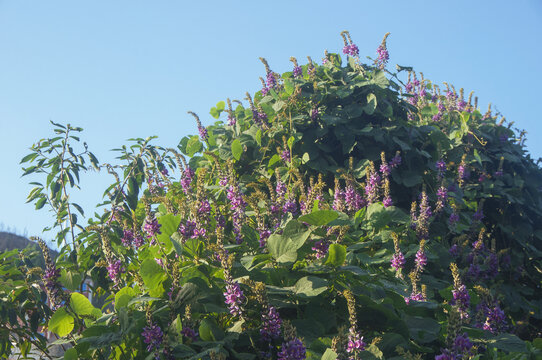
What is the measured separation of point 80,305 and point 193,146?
9.43 ft

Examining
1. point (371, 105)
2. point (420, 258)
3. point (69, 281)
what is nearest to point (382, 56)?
point (371, 105)

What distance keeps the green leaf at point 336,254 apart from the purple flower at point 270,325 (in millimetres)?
422

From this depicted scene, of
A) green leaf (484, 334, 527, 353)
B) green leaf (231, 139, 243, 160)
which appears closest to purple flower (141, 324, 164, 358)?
green leaf (484, 334, 527, 353)

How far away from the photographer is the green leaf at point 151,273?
2621 mm

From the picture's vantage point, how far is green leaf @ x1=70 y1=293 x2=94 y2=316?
2.84 meters

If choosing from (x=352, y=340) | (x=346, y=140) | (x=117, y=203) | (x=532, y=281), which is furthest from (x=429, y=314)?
(x=532, y=281)

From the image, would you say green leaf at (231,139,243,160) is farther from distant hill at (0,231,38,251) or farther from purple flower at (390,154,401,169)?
distant hill at (0,231,38,251)

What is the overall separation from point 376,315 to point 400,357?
0.30 m

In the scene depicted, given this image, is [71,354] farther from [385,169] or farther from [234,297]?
[385,169]

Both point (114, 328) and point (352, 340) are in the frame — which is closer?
point (352, 340)

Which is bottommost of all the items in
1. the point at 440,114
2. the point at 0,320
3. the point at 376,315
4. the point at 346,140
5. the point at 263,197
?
the point at 0,320

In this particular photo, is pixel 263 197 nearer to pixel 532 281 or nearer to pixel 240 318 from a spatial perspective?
pixel 240 318

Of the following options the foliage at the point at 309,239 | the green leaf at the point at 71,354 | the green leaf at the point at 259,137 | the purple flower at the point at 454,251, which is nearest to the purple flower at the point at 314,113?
the foliage at the point at 309,239

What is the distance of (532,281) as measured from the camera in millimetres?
6348
